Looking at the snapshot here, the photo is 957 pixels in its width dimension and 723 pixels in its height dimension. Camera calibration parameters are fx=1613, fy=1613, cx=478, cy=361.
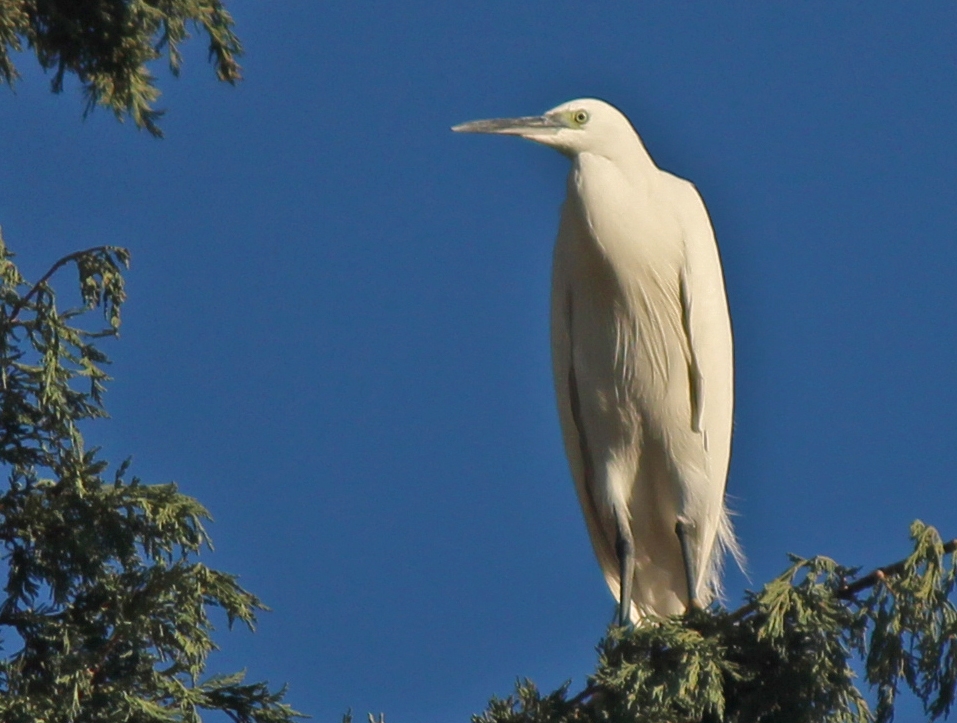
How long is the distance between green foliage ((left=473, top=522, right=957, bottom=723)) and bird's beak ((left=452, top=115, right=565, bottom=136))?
228 centimetres

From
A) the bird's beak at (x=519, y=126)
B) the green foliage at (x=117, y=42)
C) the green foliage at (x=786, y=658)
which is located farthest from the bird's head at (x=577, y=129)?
the green foliage at (x=786, y=658)

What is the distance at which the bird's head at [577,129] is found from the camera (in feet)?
19.6

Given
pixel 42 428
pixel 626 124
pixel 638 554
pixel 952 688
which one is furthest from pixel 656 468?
pixel 42 428

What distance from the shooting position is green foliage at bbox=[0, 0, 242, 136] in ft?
16.0

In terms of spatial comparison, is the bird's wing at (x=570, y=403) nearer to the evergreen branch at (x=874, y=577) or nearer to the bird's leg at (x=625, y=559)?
the bird's leg at (x=625, y=559)

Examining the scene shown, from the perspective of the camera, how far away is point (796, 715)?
429 cm

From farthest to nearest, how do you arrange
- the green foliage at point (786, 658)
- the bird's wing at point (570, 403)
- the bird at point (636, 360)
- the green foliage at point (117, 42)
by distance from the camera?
the bird's wing at point (570, 403) < the bird at point (636, 360) < the green foliage at point (117, 42) < the green foliage at point (786, 658)

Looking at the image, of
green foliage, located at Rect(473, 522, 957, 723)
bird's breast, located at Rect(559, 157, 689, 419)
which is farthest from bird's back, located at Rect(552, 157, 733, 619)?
green foliage, located at Rect(473, 522, 957, 723)

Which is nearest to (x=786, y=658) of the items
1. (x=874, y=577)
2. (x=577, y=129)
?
(x=874, y=577)

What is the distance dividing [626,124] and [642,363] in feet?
3.08

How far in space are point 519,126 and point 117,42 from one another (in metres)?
1.66

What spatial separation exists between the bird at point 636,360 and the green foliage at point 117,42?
1371mm

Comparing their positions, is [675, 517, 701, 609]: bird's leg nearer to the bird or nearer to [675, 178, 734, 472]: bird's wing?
the bird

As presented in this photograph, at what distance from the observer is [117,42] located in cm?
493
